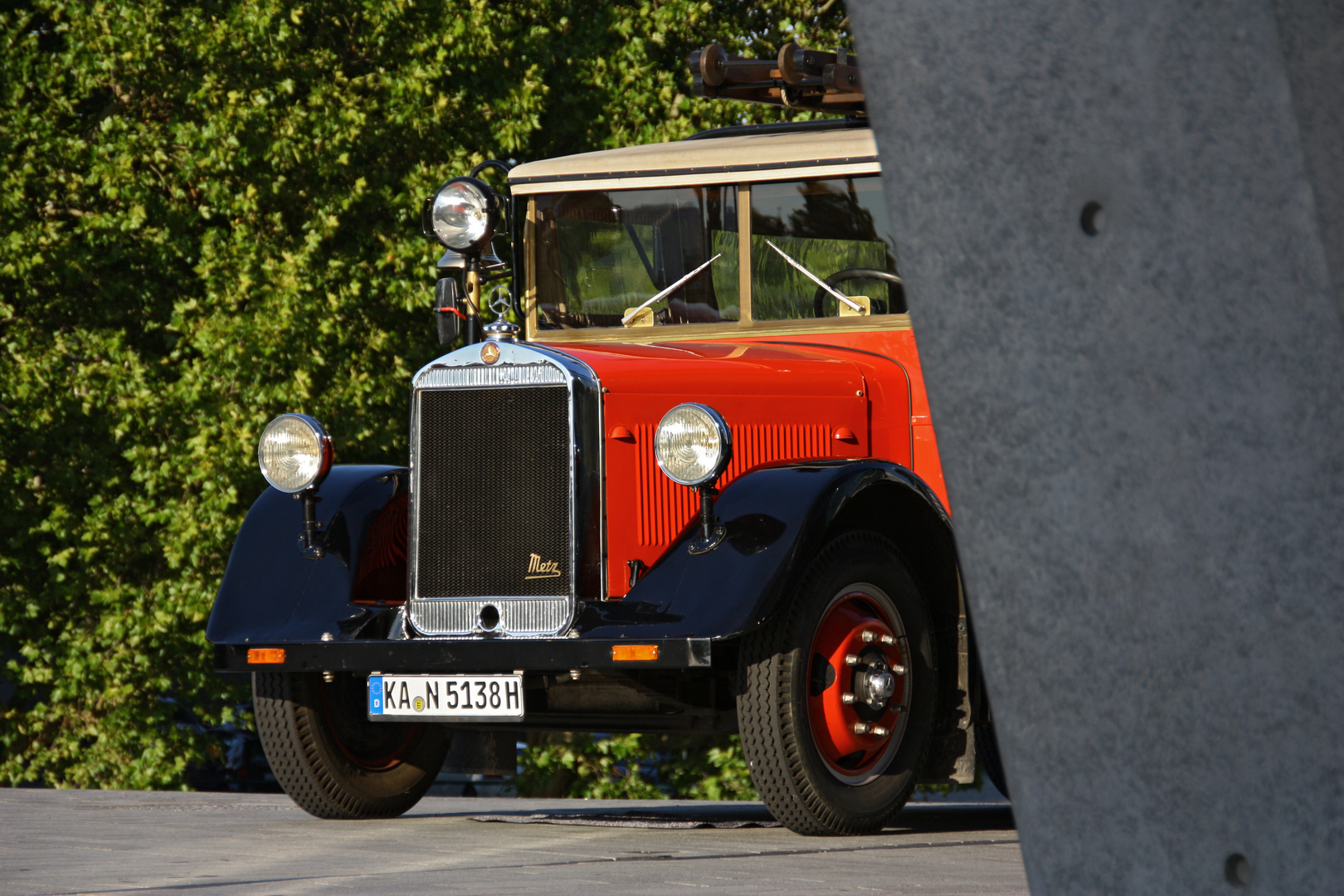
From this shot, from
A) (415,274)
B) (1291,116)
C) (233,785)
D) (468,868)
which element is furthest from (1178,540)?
(233,785)

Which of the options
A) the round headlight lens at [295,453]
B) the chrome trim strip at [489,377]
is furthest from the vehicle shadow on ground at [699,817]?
the chrome trim strip at [489,377]

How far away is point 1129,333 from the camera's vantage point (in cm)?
142

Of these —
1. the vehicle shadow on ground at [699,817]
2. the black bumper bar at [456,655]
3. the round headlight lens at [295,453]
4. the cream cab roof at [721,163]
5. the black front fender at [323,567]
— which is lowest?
the vehicle shadow on ground at [699,817]

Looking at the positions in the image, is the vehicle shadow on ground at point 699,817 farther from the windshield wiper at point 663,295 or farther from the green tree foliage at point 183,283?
the green tree foliage at point 183,283

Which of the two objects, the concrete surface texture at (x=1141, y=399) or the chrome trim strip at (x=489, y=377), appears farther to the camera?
the chrome trim strip at (x=489, y=377)

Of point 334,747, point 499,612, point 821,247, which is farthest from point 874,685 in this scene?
point 334,747

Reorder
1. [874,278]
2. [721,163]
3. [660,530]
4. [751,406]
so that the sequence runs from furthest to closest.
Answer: [721,163] → [874,278] → [751,406] → [660,530]

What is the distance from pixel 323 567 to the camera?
5988 mm

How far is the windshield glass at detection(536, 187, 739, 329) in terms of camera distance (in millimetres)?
6863

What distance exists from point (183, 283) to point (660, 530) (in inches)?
350

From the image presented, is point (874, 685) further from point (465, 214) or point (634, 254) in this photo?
point (465, 214)

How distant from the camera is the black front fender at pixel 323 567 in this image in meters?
5.79

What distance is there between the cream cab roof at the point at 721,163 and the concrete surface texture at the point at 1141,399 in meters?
5.22

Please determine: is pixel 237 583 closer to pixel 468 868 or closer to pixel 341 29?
pixel 468 868
